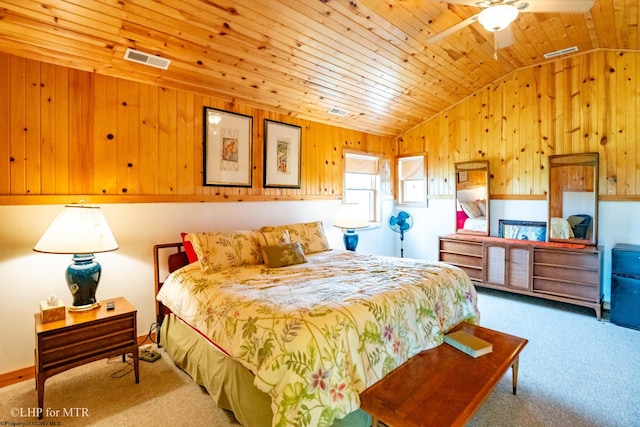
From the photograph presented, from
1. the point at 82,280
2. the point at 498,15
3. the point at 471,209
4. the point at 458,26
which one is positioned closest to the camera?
the point at 498,15

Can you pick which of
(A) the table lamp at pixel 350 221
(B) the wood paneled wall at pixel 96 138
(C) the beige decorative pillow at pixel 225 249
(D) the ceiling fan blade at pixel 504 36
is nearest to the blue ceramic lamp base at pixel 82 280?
(B) the wood paneled wall at pixel 96 138

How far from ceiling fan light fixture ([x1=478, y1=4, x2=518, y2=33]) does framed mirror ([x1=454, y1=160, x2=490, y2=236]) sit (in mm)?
2802

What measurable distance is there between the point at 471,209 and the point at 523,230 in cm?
72

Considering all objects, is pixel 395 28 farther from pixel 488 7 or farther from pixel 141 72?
pixel 141 72

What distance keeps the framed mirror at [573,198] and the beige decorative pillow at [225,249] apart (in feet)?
12.0

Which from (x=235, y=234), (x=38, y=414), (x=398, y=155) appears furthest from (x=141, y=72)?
(x=398, y=155)

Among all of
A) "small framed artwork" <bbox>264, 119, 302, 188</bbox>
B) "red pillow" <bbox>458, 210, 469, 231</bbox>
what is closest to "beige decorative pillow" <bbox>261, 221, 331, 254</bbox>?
"small framed artwork" <bbox>264, 119, 302, 188</bbox>

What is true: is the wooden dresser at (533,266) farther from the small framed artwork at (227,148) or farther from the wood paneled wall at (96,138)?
the wood paneled wall at (96,138)

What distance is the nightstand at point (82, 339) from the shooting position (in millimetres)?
1977

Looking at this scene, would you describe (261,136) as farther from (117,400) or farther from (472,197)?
(472,197)

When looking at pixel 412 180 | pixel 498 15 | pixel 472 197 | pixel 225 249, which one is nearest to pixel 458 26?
pixel 498 15

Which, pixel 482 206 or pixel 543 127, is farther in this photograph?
pixel 482 206

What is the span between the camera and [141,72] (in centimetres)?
280

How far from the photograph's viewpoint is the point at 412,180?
18.5ft
